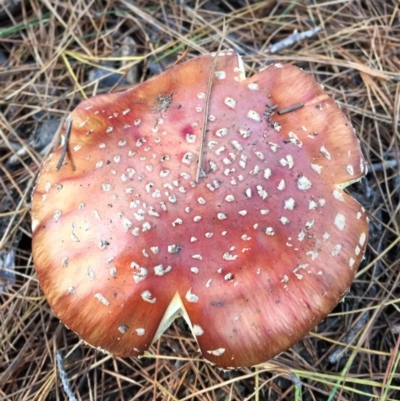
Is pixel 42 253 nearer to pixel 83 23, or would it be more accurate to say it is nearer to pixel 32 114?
pixel 32 114

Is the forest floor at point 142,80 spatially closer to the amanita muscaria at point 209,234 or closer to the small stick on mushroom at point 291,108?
the amanita muscaria at point 209,234

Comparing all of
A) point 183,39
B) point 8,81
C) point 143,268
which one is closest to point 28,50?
point 8,81

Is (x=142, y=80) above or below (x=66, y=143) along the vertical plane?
below

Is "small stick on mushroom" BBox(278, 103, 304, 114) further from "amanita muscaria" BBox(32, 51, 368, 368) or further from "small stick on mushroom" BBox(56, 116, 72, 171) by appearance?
"small stick on mushroom" BBox(56, 116, 72, 171)

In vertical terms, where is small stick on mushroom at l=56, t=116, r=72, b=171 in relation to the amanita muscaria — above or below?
above

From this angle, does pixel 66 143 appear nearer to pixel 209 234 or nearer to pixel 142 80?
pixel 209 234

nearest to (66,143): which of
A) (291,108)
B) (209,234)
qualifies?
(209,234)

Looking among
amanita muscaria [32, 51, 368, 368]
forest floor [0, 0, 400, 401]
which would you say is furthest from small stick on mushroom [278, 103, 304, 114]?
forest floor [0, 0, 400, 401]

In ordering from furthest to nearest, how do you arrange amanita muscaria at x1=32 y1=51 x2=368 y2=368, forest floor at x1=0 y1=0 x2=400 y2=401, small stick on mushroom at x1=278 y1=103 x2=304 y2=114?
forest floor at x1=0 y1=0 x2=400 y2=401 < small stick on mushroom at x1=278 y1=103 x2=304 y2=114 < amanita muscaria at x1=32 y1=51 x2=368 y2=368
